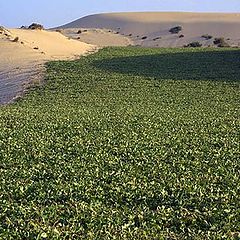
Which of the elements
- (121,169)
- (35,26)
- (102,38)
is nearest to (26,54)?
(35,26)

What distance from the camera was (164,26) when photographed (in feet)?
373

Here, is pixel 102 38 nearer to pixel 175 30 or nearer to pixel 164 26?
pixel 175 30

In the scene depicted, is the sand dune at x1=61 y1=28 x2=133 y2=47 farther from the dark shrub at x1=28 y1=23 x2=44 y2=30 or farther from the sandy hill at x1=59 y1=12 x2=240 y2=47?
the dark shrub at x1=28 y1=23 x2=44 y2=30

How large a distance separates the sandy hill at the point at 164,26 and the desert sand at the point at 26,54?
2644cm

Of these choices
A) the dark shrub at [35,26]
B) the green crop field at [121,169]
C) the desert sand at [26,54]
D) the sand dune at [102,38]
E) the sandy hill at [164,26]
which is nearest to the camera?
the green crop field at [121,169]

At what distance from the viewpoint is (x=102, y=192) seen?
11180mm

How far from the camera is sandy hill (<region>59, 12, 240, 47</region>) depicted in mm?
95750

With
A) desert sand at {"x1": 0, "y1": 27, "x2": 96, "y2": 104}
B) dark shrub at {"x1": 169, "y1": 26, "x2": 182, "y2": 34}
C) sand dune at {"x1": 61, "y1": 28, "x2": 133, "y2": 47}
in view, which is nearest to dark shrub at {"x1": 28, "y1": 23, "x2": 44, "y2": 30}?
desert sand at {"x1": 0, "y1": 27, "x2": 96, "y2": 104}

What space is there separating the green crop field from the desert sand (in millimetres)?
8882

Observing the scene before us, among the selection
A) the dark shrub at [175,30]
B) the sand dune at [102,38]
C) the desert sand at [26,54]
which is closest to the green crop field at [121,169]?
the desert sand at [26,54]

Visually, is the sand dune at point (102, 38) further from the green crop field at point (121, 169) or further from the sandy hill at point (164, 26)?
the green crop field at point (121, 169)

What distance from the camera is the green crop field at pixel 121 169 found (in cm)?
941

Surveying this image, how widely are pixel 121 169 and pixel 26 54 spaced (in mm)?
42065

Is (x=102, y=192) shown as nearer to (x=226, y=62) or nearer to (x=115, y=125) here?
(x=115, y=125)
